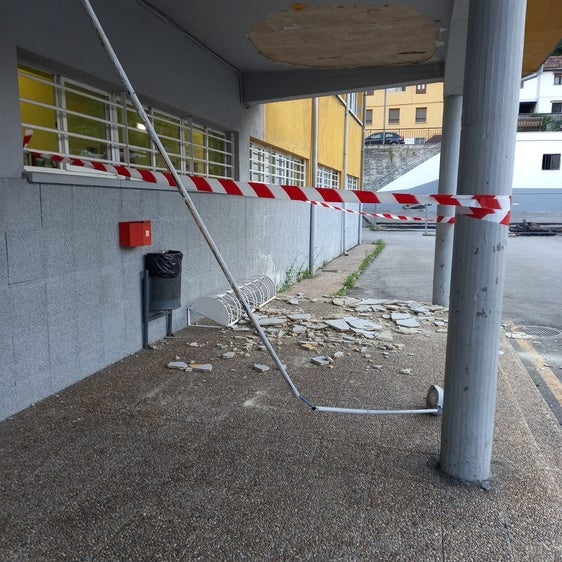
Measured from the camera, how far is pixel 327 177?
47.6 feet

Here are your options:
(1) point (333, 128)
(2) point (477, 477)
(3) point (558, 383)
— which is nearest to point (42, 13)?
(2) point (477, 477)

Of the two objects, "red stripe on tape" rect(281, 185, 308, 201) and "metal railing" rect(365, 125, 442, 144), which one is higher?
"metal railing" rect(365, 125, 442, 144)

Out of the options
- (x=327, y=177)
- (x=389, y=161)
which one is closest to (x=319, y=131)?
(x=327, y=177)

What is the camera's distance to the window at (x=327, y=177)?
13430mm

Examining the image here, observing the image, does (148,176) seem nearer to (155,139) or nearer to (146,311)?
(155,139)

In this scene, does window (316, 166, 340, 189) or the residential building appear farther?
the residential building

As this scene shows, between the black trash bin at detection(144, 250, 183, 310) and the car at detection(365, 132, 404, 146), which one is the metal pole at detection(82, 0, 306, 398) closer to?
the black trash bin at detection(144, 250, 183, 310)

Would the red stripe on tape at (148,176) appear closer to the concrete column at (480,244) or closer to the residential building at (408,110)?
the concrete column at (480,244)

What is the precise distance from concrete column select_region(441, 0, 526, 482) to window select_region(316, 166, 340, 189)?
33.7 ft

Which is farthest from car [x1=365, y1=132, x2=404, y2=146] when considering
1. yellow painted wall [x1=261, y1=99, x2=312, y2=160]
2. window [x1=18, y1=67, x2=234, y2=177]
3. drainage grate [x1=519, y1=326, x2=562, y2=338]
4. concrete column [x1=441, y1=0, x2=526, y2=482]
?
concrete column [x1=441, y1=0, x2=526, y2=482]

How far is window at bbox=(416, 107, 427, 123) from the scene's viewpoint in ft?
140

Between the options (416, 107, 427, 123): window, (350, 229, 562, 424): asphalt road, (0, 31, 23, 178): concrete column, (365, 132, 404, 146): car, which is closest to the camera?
(0, 31, 23, 178): concrete column

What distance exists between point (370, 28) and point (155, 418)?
4727 mm

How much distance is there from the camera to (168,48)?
18.1 ft
